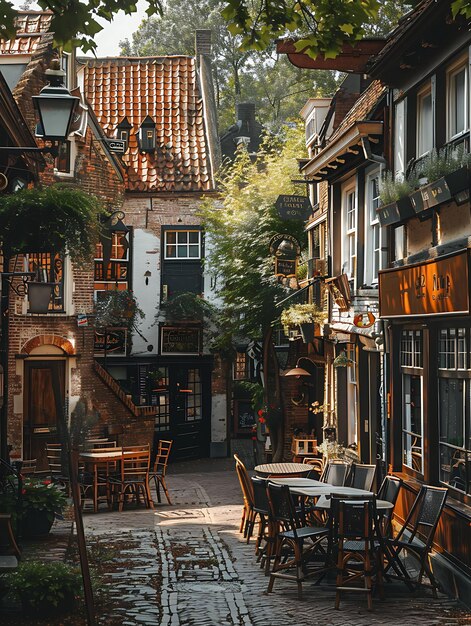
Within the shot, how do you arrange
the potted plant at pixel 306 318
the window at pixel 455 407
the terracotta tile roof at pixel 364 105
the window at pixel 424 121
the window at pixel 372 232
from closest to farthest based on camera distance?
the window at pixel 455 407 → the window at pixel 424 121 → the window at pixel 372 232 → the terracotta tile roof at pixel 364 105 → the potted plant at pixel 306 318

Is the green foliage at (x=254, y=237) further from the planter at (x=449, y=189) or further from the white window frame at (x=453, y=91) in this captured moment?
the planter at (x=449, y=189)

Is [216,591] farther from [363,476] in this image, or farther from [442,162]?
[442,162]

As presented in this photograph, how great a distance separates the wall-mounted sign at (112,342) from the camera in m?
28.7

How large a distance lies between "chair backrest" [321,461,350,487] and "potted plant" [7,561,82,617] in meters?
5.23

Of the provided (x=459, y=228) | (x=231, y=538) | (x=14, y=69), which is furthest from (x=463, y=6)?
(x=14, y=69)

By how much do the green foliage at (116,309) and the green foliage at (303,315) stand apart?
779cm

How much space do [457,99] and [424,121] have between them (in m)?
1.50

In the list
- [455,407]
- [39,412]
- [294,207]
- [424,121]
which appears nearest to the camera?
[455,407]

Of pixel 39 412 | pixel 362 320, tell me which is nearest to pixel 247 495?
pixel 362 320

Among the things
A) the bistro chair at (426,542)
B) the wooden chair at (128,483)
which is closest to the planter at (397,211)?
the bistro chair at (426,542)

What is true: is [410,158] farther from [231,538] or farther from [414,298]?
[231,538]

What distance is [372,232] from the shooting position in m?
17.5

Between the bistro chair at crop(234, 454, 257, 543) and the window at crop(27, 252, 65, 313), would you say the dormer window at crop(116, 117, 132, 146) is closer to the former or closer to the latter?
the window at crop(27, 252, 65, 313)

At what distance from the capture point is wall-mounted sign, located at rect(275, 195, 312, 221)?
21.4 m
